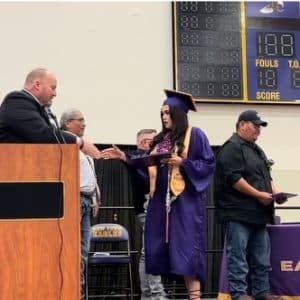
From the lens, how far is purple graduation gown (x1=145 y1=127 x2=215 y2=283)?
3.96m

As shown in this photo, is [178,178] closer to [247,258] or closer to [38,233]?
[247,258]

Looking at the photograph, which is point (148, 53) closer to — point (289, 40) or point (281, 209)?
point (289, 40)

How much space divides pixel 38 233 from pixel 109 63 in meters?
4.79

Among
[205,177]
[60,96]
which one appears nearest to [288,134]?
[60,96]

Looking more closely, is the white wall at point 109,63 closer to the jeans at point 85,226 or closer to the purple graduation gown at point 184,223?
the jeans at point 85,226

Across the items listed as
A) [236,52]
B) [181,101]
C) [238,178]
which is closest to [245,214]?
[238,178]

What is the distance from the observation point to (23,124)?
127 inches

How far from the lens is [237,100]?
7.45 meters

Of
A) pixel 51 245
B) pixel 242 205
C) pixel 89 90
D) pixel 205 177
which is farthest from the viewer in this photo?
pixel 89 90

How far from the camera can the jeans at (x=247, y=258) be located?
4.41 metres

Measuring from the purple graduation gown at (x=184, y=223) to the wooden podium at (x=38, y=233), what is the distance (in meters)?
1.27

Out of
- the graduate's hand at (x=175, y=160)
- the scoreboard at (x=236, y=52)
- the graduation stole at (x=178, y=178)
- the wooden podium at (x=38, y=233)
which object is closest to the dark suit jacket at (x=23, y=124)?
the wooden podium at (x=38, y=233)

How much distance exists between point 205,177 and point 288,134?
3.89 m

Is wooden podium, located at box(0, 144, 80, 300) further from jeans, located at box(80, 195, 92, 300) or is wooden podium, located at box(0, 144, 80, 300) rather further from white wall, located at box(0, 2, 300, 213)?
white wall, located at box(0, 2, 300, 213)
